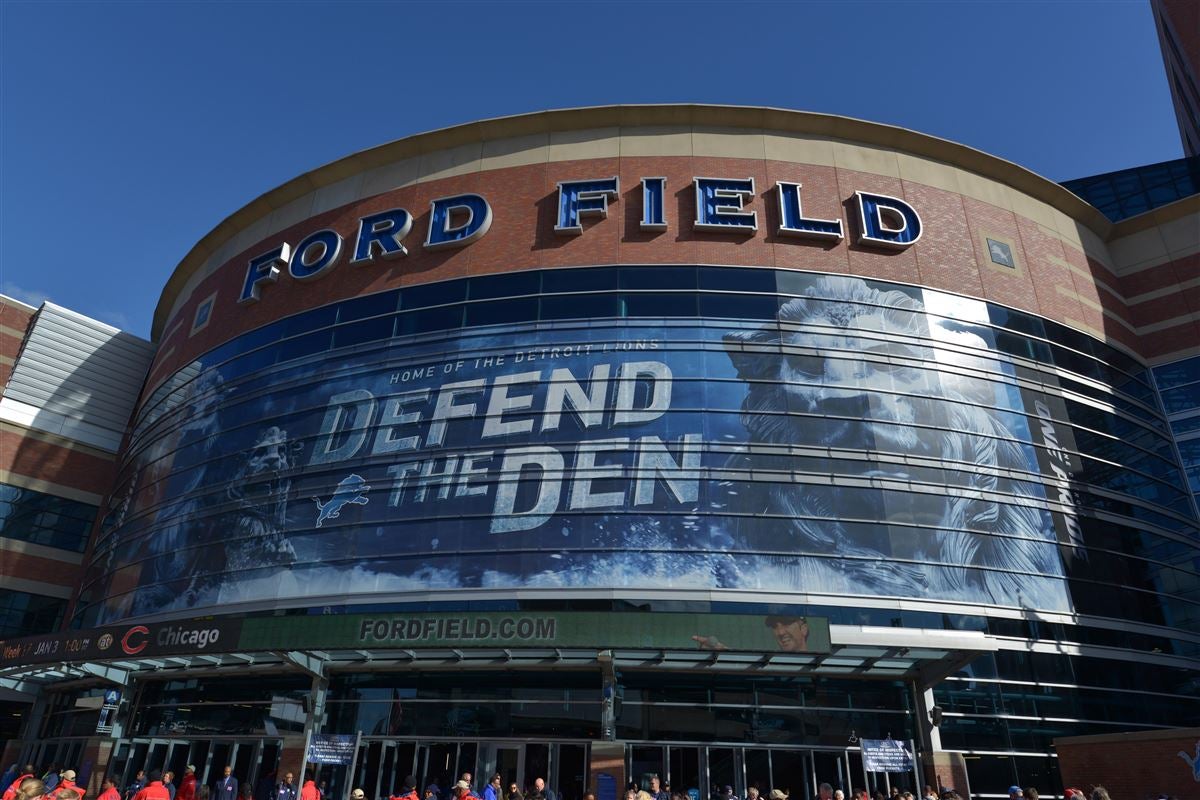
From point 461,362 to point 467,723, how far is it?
1268cm

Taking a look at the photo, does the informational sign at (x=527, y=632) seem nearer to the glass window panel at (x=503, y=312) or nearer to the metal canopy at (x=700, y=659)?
the metal canopy at (x=700, y=659)

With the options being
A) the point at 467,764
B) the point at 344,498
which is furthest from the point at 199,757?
the point at 467,764

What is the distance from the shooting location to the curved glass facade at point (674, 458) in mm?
26453

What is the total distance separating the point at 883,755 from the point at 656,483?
10331 mm

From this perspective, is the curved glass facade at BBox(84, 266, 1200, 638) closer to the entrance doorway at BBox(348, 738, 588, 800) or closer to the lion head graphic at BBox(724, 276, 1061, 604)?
the lion head graphic at BBox(724, 276, 1061, 604)


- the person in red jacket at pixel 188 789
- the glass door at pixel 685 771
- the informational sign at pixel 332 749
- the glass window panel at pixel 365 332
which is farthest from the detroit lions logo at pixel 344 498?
the glass door at pixel 685 771

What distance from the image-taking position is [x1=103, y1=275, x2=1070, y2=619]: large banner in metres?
26.3

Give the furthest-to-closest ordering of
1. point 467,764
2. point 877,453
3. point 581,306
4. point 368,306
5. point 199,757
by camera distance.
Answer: point 368,306, point 581,306, point 877,453, point 199,757, point 467,764

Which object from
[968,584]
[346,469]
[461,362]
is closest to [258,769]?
[346,469]

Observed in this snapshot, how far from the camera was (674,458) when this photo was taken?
1076 inches

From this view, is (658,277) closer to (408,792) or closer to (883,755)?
(883,755)

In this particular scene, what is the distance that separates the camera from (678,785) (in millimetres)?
23250

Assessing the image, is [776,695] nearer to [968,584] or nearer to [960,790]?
[960,790]

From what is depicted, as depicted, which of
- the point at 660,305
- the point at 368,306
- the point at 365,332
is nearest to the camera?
the point at 660,305
